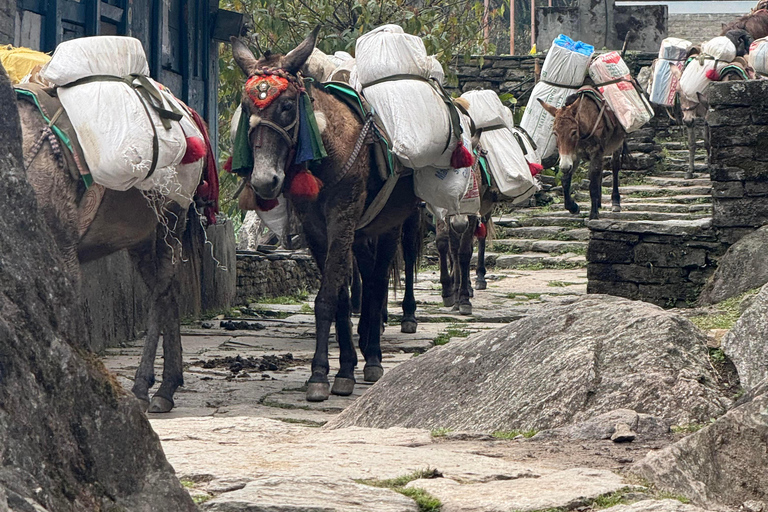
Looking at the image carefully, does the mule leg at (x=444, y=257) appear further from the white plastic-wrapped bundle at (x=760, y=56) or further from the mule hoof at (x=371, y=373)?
the white plastic-wrapped bundle at (x=760, y=56)

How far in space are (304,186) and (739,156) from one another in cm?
427

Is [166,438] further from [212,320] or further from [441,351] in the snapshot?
[212,320]

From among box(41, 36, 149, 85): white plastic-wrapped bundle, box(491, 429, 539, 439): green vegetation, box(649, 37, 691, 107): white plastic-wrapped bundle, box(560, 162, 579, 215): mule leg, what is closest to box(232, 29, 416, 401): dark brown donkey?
box(41, 36, 149, 85): white plastic-wrapped bundle

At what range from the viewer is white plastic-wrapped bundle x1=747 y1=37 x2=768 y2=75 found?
46.4 ft

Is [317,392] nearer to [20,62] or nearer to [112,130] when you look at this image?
[112,130]

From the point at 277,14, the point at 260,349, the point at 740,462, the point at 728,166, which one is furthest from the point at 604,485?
the point at 277,14

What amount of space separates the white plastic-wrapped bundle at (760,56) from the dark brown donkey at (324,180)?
28.8 ft

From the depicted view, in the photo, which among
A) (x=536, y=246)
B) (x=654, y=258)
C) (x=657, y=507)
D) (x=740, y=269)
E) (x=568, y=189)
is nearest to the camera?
(x=657, y=507)

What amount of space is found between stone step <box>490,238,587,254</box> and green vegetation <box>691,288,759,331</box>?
25.4 feet

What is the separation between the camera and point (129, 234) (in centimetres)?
607

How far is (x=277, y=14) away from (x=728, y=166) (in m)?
6.49

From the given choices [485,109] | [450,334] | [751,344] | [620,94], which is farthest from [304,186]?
[620,94]

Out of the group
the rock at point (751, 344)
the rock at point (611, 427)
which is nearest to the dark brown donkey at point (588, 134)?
the rock at point (751, 344)

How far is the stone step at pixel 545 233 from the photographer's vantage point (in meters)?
16.1
